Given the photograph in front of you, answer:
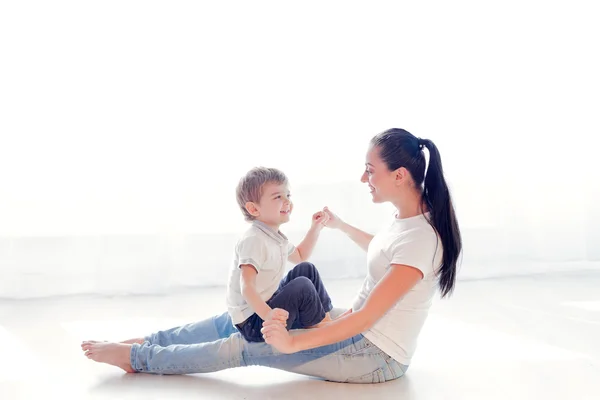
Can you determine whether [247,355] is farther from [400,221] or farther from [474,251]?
[474,251]

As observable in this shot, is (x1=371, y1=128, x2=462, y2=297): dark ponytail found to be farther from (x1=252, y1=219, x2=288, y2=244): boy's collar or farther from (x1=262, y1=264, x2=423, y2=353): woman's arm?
(x1=252, y1=219, x2=288, y2=244): boy's collar

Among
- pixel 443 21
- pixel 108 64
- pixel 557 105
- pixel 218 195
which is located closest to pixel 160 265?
pixel 218 195

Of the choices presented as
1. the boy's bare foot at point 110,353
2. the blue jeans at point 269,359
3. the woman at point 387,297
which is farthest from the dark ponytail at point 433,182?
the boy's bare foot at point 110,353

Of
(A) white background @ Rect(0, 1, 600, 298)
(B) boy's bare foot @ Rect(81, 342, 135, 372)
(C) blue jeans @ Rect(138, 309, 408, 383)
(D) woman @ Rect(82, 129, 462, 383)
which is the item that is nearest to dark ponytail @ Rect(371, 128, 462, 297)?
(D) woman @ Rect(82, 129, 462, 383)

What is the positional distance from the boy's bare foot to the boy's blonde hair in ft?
1.58

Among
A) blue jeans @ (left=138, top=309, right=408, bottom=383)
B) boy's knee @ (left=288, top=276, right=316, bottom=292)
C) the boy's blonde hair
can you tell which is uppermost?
the boy's blonde hair

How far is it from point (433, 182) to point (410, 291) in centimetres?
26

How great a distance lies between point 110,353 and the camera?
68.3 inches

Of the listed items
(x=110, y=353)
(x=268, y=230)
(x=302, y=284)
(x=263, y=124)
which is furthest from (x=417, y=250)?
(x=263, y=124)

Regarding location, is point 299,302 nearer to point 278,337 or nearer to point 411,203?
point 278,337

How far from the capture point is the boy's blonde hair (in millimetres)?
1758

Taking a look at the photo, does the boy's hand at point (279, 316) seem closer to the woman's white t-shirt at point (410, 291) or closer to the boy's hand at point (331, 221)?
the woman's white t-shirt at point (410, 291)

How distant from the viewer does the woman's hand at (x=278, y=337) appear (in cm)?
146

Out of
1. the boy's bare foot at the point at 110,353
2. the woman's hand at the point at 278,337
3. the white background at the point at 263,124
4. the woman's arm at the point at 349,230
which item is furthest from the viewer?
the white background at the point at 263,124
